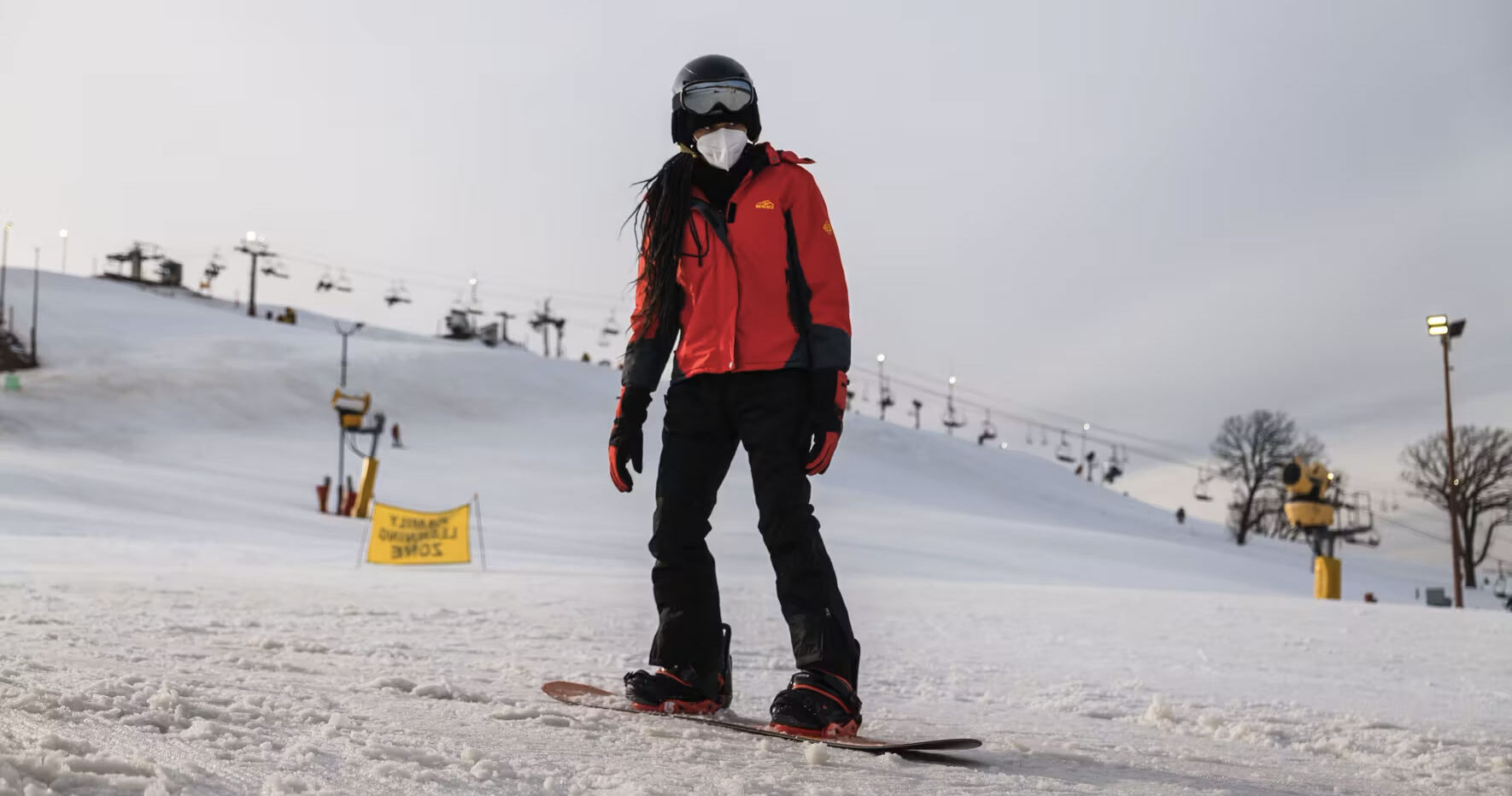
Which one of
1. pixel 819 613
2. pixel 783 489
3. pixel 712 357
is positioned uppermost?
pixel 712 357

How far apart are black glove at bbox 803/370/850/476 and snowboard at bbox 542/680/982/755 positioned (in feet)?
2.19

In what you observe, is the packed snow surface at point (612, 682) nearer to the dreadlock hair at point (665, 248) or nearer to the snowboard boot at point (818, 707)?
the snowboard boot at point (818, 707)

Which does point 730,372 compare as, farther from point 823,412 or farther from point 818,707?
point 818,707

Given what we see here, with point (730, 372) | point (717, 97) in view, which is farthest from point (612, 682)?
point (717, 97)

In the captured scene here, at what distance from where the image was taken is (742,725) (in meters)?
2.58

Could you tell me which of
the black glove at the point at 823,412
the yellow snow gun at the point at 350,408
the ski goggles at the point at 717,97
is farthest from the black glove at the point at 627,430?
the yellow snow gun at the point at 350,408

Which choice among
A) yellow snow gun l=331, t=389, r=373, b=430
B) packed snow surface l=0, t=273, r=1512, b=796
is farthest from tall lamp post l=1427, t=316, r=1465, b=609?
yellow snow gun l=331, t=389, r=373, b=430

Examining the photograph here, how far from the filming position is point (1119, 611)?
282 inches

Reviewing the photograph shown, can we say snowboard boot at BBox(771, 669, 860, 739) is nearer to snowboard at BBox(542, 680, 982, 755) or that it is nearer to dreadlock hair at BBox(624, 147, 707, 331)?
snowboard at BBox(542, 680, 982, 755)

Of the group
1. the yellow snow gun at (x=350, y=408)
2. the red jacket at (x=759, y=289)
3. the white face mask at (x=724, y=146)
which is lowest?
the red jacket at (x=759, y=289)

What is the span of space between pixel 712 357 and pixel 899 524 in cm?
2511

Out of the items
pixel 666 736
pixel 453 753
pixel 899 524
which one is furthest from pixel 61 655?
pixel 899 524

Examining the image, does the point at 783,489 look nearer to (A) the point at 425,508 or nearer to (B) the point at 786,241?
(B) the point at 786,241

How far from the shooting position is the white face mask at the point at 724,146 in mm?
2992
